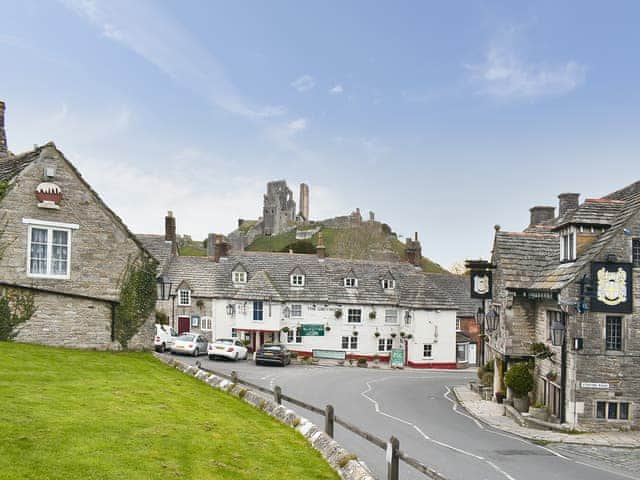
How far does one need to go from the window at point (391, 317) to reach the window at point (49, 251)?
35.8 metres

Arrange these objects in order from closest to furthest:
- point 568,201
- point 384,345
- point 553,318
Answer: point 553,318 → point 568,201 → point 384,345

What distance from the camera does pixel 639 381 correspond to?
79.2ft

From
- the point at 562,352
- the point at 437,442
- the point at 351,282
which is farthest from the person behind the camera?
the point at 351,282

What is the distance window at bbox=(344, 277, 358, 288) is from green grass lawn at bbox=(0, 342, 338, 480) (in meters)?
Result: 36.8

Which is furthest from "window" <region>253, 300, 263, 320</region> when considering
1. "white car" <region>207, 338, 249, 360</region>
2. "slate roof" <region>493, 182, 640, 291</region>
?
"slate roof" <region>493, 182, 640, 291</region>

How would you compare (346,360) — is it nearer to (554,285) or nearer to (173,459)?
(554,285)

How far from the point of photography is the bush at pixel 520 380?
2778 centimetres

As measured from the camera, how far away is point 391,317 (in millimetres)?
54562

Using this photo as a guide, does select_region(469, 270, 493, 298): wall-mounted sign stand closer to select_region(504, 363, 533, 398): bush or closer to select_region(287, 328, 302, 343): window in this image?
select_region(504, 363, 533, 398): bush

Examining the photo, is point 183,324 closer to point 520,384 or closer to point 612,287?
point 520,384

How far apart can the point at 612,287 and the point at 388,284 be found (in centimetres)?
3213

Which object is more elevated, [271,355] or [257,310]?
[257,310]

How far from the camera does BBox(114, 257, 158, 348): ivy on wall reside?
942 inches

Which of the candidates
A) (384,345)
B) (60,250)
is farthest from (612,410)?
(384,345)
